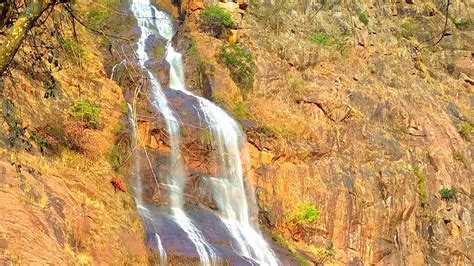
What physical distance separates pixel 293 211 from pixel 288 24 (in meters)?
14.7

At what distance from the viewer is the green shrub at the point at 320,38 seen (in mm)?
31891

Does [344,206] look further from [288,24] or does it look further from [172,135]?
[288,24]

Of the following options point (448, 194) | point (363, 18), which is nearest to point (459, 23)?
point (363, 18)

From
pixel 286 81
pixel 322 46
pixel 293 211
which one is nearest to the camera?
pixel 293 211

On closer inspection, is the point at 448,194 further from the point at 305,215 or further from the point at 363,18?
the point at 363,18

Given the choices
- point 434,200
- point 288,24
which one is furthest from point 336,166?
point 288,24

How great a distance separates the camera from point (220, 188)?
64.4 feet

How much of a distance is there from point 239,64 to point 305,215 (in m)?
8.79

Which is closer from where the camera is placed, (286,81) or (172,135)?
(172,135)

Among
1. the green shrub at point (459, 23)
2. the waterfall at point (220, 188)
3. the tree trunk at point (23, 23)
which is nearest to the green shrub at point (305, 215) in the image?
the waterfall at point (220, 188)

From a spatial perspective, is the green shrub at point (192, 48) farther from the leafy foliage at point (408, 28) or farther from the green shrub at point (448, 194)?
the leafy foliage at point (408, 28)

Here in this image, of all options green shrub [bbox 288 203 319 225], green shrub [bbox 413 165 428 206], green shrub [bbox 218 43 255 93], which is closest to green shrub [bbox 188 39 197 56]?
green shrub [bbox 218 43 255 93]

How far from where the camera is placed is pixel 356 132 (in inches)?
997

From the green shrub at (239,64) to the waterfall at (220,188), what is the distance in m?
2.92
